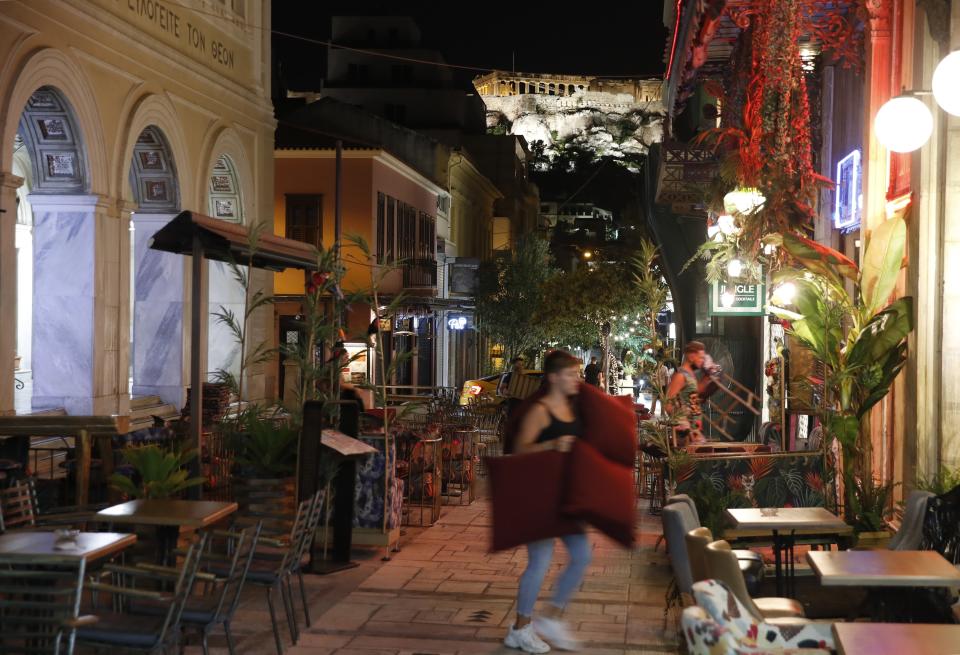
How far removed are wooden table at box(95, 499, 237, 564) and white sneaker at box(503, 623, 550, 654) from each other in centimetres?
191

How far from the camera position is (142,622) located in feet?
18.6

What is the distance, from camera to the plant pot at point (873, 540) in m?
8.71

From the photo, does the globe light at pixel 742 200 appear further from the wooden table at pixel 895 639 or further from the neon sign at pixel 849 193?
the wooden table at pixel 895 639

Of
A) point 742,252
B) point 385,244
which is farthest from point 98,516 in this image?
point 385,244

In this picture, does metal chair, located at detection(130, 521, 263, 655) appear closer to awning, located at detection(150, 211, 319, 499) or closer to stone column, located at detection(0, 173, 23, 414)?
awning, located at detection(150, 211, 319, 499)

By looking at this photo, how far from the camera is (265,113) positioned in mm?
22828

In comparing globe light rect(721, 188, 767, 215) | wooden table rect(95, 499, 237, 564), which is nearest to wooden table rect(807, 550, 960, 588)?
wooden table rect(95, 499, 237, 564)

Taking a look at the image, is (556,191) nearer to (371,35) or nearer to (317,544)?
(371,35)

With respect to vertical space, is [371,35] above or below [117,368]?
above

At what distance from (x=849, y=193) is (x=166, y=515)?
305 inches

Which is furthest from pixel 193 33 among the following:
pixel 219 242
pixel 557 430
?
pixel 557 430

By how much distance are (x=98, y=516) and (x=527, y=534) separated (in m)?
2.51

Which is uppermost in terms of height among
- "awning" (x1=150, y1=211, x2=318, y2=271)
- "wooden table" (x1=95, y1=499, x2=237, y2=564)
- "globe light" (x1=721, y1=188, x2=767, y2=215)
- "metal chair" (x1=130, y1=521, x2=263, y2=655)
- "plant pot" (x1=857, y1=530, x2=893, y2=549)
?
"globe light" (x1=721, y1=188, x2=767, y2=215)

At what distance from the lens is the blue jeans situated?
23.4 ft
